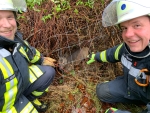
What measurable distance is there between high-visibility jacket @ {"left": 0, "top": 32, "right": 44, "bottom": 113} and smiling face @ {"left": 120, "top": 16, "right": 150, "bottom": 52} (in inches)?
42.4

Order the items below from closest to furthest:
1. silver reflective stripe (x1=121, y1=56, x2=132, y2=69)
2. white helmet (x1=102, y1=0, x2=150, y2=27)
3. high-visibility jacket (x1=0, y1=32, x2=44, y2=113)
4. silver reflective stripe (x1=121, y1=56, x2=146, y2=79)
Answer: white helmet (x1=102, y1=0, x2=150, y2=27) → high-visibility jacket (x1=0, y1=32, x2=44, y2=113) → silver reflective stripe (x1=121, y1=56, x2=146, y2=79) → silver reflective stripe (x1=121, y1=56, x2=132, y2=69)

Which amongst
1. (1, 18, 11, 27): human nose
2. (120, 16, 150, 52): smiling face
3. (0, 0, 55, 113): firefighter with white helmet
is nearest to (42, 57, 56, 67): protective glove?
(0, 0, 55, 113): firefighter with white helmet

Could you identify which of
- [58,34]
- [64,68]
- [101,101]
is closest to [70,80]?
[64,68]

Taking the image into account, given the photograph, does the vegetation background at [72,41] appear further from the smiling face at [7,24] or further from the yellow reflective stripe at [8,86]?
the smiling face at [7,24]

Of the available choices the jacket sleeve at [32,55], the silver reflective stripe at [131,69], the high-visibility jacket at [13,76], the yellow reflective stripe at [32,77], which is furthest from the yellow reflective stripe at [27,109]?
the silver reflective stripe at [131,69]

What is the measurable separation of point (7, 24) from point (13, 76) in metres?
0.50

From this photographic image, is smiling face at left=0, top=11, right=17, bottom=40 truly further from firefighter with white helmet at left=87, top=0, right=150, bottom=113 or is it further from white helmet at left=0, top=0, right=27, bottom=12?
firefighter with white helmet at left=87, top=0, right=150, bottom=113

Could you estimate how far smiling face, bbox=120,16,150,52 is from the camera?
1.77 m

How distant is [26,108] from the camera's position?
2113mm

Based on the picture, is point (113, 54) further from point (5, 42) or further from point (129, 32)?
point (5, 42)

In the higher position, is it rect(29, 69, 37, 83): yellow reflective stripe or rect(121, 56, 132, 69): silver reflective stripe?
rect(121, 56, 132, 69): silver reflective stripe

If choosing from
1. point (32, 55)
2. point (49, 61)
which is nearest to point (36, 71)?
point (32, 55)

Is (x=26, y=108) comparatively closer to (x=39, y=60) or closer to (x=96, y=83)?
(x=39, y=60)

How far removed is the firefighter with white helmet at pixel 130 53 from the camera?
5.80 ft
